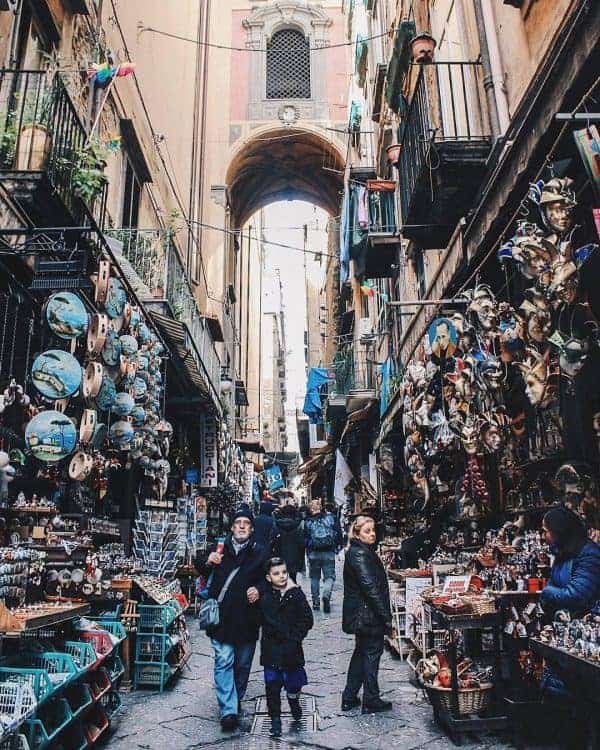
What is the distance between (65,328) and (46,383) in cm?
61

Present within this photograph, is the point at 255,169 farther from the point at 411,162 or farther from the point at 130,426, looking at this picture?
the point at 130,426

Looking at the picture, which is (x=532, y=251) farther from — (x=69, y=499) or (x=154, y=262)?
(x=154, y=262)

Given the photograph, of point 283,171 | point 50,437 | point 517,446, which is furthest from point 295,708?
point 283,171

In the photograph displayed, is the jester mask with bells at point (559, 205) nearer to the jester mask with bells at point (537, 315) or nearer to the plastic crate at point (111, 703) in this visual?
the jester mask with bells at point (537, 315)

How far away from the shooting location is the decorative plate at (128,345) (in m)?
7.35

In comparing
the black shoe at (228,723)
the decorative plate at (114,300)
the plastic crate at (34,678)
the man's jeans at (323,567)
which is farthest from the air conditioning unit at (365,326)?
the plastic crate at (34,678)

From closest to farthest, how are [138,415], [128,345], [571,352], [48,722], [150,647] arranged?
[48,722]
[571,352]
[150,647]
[128,345]
[138,415]

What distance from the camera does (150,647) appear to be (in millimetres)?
6348

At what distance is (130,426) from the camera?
744cm

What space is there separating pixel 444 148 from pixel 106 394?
496 centimetres

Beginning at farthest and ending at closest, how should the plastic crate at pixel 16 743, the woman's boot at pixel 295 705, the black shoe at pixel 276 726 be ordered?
the woman's boot at pixel 295 705
the black shoe at pixel 276 726
the plastic crate at pixel 16 743

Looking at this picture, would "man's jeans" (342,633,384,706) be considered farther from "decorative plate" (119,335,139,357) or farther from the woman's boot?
"decorative plate" (119,335,139,357)

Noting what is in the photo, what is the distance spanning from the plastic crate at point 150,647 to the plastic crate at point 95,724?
1443 millimetres

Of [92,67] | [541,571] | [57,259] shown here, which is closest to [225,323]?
[92,67]
